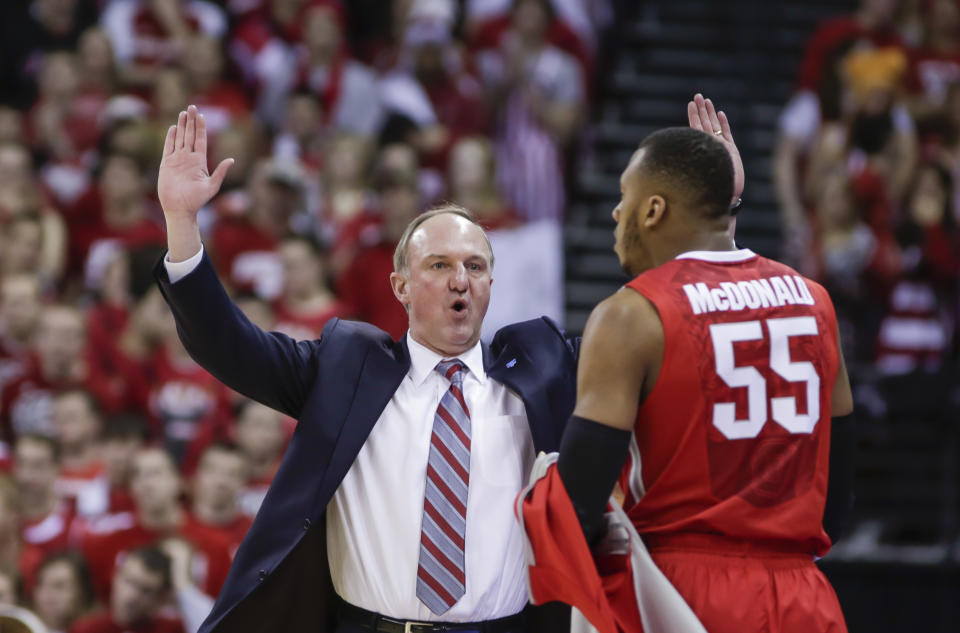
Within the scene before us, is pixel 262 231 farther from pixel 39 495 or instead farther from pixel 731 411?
pixel 731 411

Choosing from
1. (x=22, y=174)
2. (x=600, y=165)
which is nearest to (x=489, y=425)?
(x=22, y=174)

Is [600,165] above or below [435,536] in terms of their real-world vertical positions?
above

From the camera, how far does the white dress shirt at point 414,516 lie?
132 inches

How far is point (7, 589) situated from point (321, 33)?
4715mm

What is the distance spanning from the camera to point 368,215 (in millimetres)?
7781

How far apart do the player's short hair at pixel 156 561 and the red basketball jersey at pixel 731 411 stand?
9.74ft

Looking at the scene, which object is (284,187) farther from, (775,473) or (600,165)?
(775,473)

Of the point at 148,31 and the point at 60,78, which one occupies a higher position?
the point at 148,31

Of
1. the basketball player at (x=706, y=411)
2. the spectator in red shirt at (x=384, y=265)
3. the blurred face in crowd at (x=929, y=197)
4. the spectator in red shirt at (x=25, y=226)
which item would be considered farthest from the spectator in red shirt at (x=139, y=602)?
the blurred face in crowd at (x=929, y=197)

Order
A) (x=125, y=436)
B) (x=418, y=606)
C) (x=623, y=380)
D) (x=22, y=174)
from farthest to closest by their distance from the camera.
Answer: (x=22, y=174) → (x=125, y=436) → (x=418, y=606) → (x=623, y=380)

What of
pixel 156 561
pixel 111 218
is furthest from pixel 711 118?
pixel 111 218

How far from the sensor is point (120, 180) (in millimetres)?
7812

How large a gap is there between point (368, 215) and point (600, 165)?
6.86 ft

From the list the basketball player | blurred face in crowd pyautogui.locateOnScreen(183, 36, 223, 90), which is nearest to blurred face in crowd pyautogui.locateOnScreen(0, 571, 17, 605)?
the basketball player
